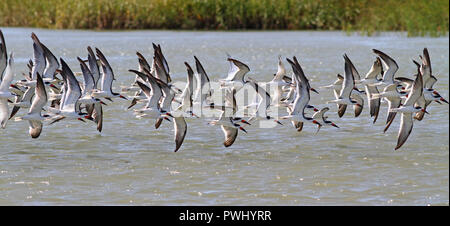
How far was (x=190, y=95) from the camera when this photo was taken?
1495 cm

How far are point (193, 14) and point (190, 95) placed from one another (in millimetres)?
27421

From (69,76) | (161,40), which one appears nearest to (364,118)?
(69,76)

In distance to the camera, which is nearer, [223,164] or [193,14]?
[223,164]

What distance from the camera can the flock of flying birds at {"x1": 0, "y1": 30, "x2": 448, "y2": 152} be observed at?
47.1ft

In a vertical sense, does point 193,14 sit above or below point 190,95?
above

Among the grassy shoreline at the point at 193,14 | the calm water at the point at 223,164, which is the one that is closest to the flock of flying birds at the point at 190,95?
the calm water at the point at 223,164

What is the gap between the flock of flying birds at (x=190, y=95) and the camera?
1437 cm

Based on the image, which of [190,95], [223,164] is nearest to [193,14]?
[190,95]

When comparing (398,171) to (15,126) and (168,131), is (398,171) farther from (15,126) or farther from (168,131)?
(15,126)

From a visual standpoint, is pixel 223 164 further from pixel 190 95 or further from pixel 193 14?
pixel 193 14

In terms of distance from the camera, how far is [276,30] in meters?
40.8

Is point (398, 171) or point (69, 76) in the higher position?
point (69, 76)
